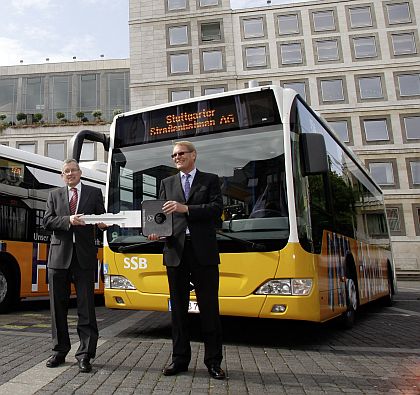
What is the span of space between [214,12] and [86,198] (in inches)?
1626

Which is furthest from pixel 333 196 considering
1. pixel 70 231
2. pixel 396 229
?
pixel 396 229

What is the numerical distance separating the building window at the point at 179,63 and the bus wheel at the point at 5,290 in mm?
34556

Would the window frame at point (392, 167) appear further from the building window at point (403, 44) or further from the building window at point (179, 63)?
the building window at point (179, 63)

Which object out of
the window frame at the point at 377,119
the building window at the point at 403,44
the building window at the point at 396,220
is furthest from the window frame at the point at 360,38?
the building window at the point at 396,220

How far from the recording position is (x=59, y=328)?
4246 mm

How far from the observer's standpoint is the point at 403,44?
40.0m

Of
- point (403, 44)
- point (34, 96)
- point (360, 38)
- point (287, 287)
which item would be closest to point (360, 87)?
point (360, 38)

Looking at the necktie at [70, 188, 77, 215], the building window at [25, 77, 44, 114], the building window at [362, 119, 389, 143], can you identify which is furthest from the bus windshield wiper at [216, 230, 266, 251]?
the building window at [25, 77, 44, 114]

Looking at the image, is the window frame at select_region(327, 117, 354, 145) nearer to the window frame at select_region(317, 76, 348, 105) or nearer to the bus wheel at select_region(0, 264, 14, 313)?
the window frame at select_region(317, 76, 348, 105)

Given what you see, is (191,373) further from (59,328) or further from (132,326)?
(132,326)

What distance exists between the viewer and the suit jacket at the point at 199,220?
393 centimetres

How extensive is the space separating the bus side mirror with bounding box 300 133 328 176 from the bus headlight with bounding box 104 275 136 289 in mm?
2683

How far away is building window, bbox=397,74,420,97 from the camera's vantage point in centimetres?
3884

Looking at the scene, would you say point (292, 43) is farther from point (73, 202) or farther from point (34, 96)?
point (73, 202)
